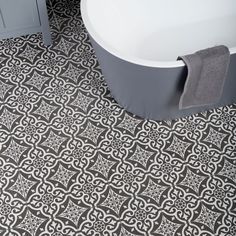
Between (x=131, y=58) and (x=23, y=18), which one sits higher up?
(x=131, y=58)

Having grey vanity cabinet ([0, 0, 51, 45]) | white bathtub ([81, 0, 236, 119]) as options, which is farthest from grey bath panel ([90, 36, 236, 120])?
grey vanity cabinet ([0, 0, 51, 45])

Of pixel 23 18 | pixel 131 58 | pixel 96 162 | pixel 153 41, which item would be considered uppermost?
pixel 131 58

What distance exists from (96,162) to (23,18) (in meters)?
0.94

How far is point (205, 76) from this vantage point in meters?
2.16

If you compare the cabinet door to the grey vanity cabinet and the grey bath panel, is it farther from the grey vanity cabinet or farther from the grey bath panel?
the grey bath panel

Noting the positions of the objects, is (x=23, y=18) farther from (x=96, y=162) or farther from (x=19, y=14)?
(x=96, y=162)

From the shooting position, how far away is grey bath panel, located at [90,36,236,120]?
216cm

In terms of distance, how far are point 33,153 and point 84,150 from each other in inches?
10.6

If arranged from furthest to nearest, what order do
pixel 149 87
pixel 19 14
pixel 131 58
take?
pixel 19 14 < pixel 149 87 < pixel 131 58

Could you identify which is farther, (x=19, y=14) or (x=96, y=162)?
(x=19, y=14)

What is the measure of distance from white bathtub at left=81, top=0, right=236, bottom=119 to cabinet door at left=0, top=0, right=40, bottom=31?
17.3 inches

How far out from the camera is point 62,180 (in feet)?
7.81

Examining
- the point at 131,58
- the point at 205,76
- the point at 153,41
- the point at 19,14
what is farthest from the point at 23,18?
the point at 205,76

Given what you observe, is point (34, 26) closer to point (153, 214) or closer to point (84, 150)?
point (84, 150)
